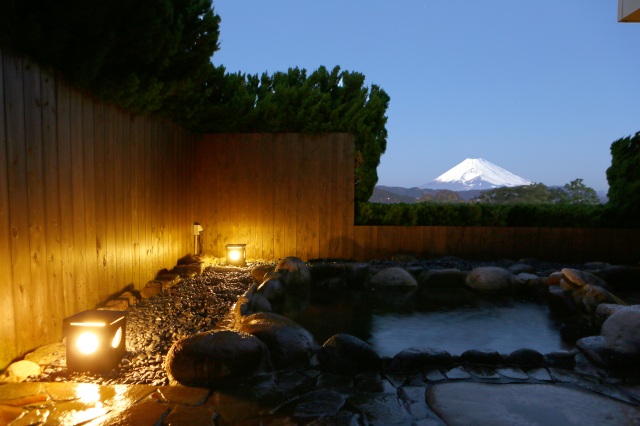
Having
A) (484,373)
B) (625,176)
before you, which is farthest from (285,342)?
(625,176)

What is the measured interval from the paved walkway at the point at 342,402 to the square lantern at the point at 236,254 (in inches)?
177

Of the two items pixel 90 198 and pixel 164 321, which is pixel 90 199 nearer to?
pixel 90 198

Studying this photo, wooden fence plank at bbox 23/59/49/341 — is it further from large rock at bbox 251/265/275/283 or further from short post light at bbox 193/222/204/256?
short post light at bbox 193/222/204/256

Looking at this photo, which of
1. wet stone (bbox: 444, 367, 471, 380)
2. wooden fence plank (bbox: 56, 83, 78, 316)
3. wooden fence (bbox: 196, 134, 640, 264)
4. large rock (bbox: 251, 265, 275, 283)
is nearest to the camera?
wet stone (bbox: 444, 367, 471, 380)

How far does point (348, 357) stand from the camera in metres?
3.24

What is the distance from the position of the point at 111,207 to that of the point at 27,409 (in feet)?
8.75

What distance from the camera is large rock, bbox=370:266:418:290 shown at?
21.9 feet

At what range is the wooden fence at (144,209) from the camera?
129 inches

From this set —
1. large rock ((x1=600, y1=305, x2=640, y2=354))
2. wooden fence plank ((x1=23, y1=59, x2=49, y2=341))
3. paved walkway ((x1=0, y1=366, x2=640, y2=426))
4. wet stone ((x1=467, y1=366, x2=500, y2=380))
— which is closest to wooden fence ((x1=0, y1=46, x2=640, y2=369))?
wooden fence plank ((x1=23, y1=59, x2=49, y2=341))

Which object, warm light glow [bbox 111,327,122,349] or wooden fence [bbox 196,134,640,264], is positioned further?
wooden fence [bbox 196,134,640,264]

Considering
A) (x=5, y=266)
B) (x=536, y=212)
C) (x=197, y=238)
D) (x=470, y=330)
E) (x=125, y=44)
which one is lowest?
(x=470, y=330)

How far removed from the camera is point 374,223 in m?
8.41

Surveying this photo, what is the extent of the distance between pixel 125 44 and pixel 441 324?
455cm

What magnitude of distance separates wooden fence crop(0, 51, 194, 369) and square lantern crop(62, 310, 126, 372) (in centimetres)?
43
